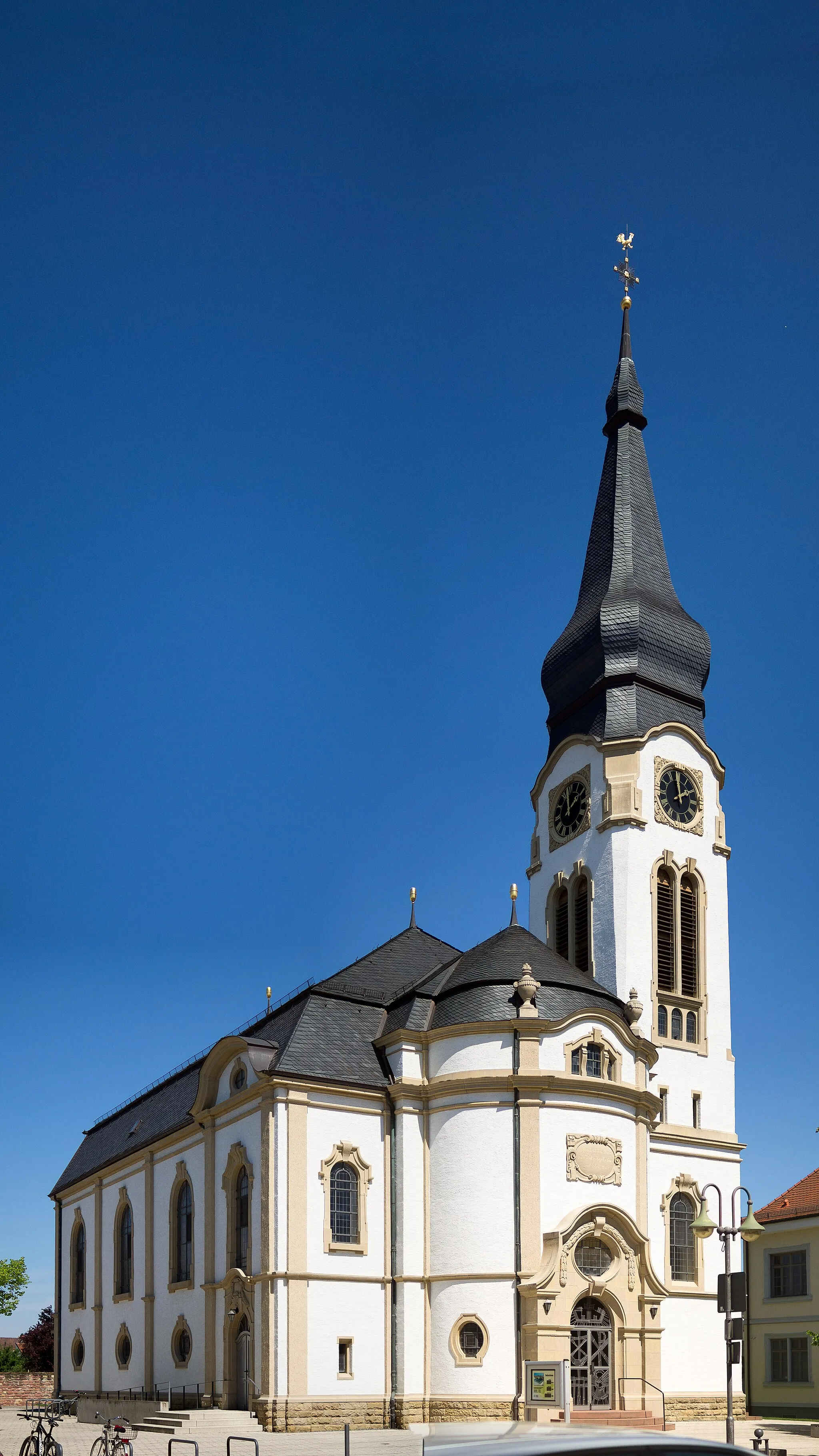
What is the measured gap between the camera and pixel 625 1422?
37.0 meters

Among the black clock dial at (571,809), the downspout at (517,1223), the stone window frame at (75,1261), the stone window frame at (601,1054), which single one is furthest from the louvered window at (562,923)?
the stone window frame at (75,1261)

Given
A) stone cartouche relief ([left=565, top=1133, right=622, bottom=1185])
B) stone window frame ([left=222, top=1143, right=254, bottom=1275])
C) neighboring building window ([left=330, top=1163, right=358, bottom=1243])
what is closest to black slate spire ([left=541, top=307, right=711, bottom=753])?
stone cartouche relief ([left=565, top=1133, right=622, bottom=1185])

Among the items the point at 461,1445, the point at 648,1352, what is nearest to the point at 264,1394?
the point at 648,1352

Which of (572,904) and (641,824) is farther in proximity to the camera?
(572,904)

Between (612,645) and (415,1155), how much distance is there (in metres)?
19.5

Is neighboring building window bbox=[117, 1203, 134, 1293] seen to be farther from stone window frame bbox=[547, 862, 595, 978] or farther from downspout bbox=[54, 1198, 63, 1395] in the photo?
stone window frame bbox=[547, 862, 595, 978]

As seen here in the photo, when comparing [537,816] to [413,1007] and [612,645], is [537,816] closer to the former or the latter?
[612,645]

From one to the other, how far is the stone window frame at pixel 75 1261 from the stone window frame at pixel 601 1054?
28362 millimetres

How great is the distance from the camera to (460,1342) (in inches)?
1485

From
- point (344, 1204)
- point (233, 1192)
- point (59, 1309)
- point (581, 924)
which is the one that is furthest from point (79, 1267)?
point (581, 924)

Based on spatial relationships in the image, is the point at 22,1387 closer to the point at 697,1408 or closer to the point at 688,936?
the point at 697,1408

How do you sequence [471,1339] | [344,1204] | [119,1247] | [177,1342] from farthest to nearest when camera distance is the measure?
[119,1247] → [177,1342] → [344,1204] → [471,1339]

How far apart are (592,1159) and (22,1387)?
129ft

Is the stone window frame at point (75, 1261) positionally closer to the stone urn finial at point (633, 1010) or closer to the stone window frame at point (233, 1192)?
the stone window frame at point (233, 1192)
